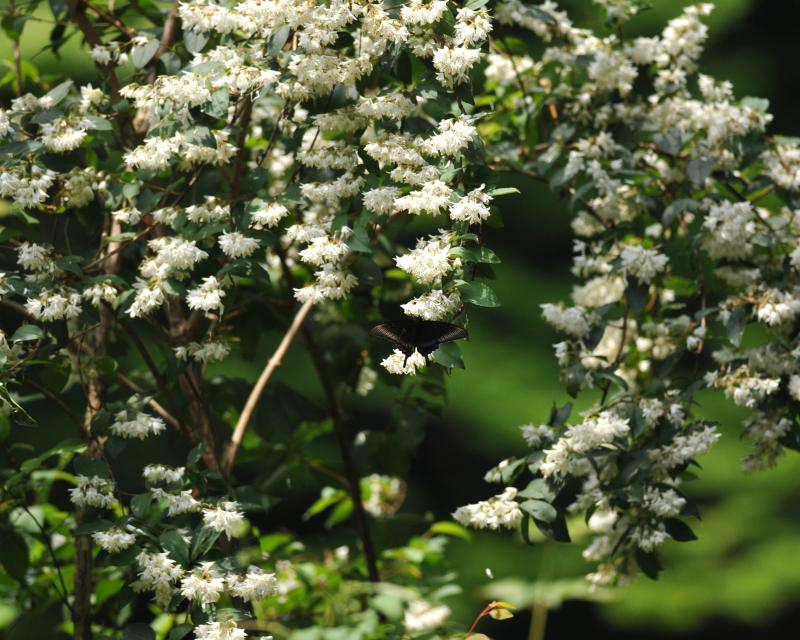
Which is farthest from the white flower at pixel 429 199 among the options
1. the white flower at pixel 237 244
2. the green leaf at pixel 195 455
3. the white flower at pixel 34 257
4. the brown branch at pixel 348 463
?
the brown branch at pixel 348 463

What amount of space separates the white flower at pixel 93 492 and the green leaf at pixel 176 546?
169 mm

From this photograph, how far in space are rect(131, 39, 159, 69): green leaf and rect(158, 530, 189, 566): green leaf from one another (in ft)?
2.92

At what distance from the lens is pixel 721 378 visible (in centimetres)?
212

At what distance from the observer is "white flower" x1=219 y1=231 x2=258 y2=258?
1883mm

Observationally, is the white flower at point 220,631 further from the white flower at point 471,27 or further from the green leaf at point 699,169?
the green leaf at point 699,169

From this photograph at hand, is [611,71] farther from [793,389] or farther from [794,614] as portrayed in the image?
[794,614]

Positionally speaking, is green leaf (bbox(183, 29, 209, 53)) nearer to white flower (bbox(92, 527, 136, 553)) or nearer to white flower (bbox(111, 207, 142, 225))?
white flower (bbox(111, 207, 142, 225))

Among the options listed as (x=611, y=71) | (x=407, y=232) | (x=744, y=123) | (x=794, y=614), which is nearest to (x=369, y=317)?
(x=611, y=71)

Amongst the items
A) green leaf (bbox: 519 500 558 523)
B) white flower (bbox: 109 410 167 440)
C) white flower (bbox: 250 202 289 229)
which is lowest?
green leaf (bbox: 519 500 558 523)

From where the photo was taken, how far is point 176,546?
5.93 feet

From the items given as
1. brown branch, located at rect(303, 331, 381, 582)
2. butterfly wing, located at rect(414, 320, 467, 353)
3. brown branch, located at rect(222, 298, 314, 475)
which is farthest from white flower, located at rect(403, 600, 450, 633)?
butterfly wing, located at rect(414, 320, 467, 353)

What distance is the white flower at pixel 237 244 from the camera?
188 cm

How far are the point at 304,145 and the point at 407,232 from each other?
2277 mm

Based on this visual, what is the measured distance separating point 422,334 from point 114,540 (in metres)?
0.58
